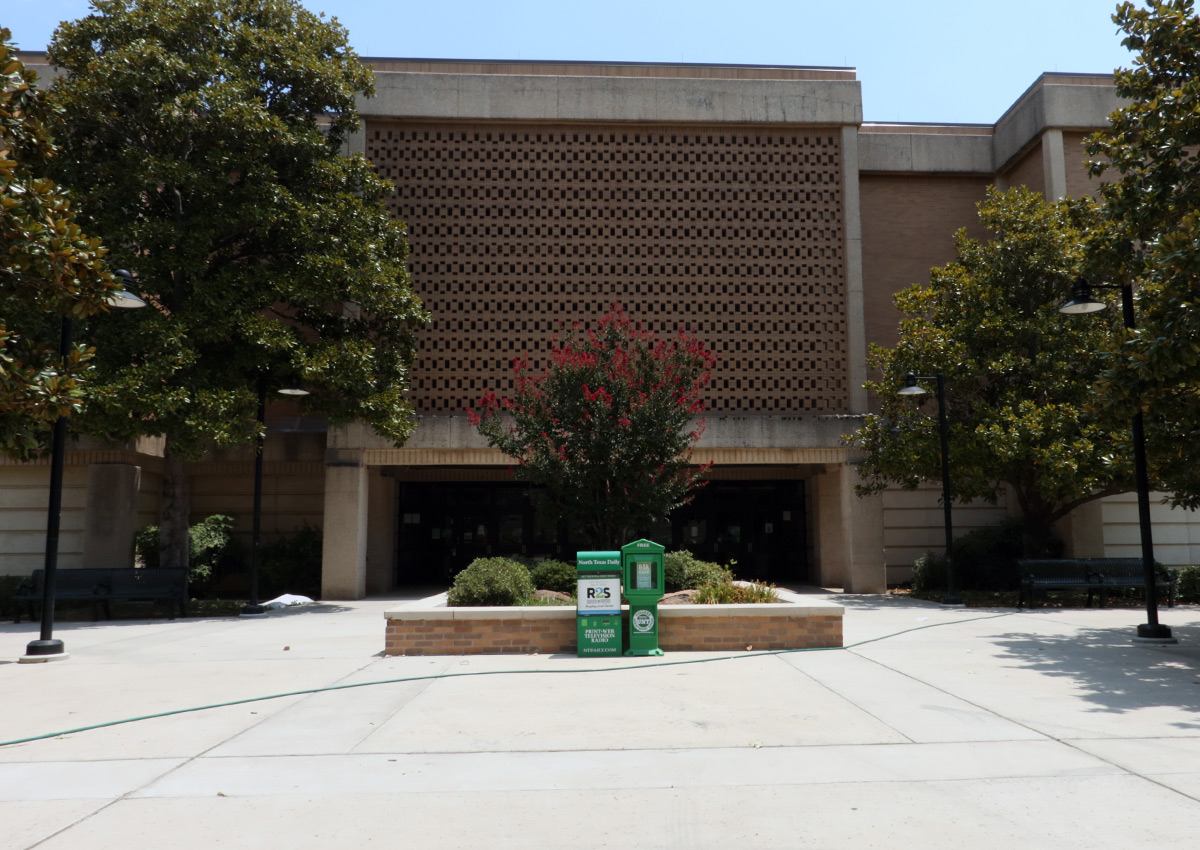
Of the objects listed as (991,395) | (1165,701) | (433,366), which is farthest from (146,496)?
(1165,701)

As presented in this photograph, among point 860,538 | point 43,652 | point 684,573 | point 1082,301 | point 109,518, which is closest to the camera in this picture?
point 43,652

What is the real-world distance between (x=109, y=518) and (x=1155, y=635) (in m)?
20.7

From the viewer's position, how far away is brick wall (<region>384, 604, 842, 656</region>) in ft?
35.5

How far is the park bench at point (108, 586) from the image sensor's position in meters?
16.1

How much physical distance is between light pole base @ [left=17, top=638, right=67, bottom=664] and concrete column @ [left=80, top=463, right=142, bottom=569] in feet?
33.2

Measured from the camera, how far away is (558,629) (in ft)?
35.7

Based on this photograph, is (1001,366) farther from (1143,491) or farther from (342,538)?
(342,538)

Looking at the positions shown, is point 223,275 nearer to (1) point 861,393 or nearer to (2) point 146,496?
(2) point 146,496

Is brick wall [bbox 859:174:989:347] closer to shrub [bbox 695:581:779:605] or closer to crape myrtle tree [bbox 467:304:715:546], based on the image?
crape myrtle tree [bbox 467:304:715:546]

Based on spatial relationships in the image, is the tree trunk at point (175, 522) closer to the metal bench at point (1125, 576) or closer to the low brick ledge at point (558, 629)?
the low brick ledge at point (558, 629)

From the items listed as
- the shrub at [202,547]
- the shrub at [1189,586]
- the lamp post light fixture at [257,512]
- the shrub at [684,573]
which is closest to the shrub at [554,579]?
the shrub at [684,573]

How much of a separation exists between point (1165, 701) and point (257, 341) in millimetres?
14382

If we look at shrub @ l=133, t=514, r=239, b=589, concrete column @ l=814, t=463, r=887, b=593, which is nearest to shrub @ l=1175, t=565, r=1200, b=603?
concrete column @ l=814, t=463, r=887, b=593

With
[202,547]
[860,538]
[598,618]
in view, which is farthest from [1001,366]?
[202,547]
